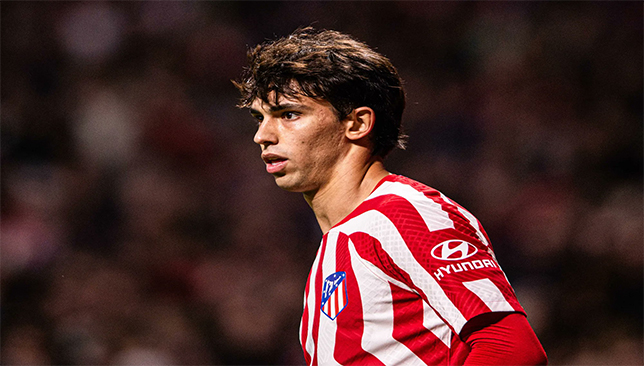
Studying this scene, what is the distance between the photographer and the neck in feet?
8.27

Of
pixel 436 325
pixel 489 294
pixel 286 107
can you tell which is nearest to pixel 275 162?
pixel 286 107

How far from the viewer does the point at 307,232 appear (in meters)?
6.38

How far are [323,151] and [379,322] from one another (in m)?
0.71

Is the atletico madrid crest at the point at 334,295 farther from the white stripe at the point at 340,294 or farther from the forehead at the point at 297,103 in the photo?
the forehead at the point at 297,103

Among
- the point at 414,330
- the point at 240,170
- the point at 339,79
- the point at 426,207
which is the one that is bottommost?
the point at 240,170

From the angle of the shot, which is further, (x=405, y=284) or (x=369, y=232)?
(x=369, y=232)

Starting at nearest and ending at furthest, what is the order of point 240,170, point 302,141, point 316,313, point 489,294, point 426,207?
1. point 489,294
2. point 426,207
3. point 316,313
4. point 302,141
5. point 240,170

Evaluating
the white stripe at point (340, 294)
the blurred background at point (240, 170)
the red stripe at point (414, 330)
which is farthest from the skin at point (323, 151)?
the blurred background at point (240, 170)

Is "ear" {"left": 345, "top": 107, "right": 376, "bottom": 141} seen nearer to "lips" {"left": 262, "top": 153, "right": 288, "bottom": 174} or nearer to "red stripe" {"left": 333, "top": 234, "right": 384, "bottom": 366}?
"lips" {"left": 262, "top": 153, "right": 288, "bottom": 174}

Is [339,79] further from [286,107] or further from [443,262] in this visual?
[443,262]

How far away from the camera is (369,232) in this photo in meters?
2.20

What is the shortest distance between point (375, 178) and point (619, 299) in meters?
4.20

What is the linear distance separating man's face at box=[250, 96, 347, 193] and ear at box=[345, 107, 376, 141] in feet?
0.11

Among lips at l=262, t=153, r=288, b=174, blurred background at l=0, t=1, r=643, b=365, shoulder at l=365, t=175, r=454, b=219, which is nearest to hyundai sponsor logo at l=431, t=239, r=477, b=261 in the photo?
shoulder at l=365, t=175, r=454, b=219
